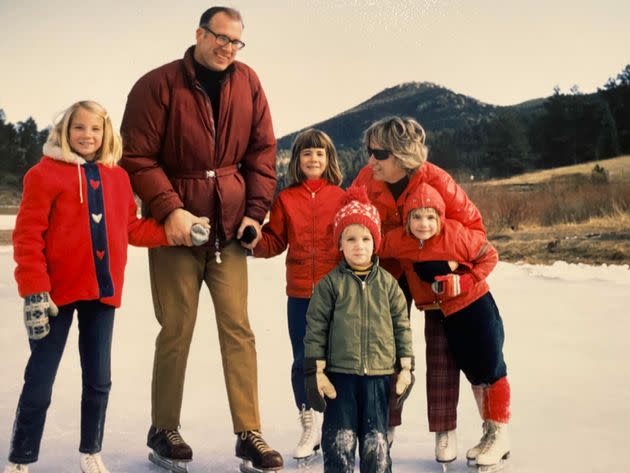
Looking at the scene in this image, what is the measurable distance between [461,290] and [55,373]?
1.66 meters

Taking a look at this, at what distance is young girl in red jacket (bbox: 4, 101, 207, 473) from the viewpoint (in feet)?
9.62

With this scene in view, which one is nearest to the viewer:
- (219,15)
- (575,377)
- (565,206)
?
(219,15)

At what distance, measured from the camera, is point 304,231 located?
11.9 feet

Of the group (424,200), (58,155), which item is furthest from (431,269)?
(58,155)

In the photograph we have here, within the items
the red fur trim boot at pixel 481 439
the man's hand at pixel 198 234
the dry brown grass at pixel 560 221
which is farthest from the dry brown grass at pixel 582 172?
the man's hand at pixel 198 234

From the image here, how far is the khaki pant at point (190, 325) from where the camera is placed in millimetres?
3383

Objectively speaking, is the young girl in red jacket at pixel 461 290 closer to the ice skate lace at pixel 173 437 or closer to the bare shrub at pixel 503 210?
the ice skate lace at pixel 173 437

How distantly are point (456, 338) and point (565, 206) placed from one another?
11.8 meters

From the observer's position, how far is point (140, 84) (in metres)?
3.37

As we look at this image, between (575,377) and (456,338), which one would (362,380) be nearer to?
(456,338)

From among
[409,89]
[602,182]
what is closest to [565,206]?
[602,182]

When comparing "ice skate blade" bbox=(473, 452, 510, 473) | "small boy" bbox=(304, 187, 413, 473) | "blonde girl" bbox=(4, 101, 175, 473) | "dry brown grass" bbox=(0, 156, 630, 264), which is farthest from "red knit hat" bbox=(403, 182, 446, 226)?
"dry brown grass" bbox=(0, 156, 630, 264)

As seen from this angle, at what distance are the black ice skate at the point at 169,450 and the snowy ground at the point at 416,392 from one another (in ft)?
0.22

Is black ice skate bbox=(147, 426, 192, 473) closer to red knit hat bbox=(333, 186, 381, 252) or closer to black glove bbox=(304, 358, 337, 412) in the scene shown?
black glove bbox=(304, 358, 337, 412)
